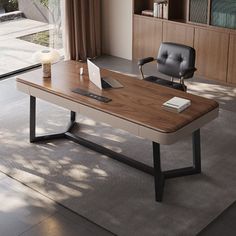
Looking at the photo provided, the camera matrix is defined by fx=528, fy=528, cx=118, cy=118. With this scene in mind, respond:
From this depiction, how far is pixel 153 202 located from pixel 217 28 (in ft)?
10.3

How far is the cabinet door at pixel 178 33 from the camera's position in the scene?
705 cm

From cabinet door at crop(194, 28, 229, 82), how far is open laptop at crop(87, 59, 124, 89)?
2200 millimetres

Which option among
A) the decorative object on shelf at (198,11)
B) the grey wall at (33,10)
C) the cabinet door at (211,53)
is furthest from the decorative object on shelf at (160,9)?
the grey wall at (33,10)

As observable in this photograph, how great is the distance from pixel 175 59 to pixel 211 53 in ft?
4.06

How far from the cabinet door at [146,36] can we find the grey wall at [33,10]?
1.32 meters

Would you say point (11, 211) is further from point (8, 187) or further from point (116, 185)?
point (116, 185)

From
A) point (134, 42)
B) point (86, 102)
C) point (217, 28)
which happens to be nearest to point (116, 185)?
point (86, 102)

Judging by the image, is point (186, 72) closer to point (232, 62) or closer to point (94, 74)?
point (94, 74)

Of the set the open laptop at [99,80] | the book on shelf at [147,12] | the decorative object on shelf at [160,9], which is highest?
the decorative object on shelf at [160,9]

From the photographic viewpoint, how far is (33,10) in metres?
7.49

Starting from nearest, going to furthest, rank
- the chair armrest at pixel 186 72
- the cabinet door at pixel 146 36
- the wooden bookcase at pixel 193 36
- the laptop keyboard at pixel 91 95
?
1. the laptop keyboard at pixel 91 95
2. the chair armrest at pixel 186 72
3. the wooden bookcase at pixel 193 36
4. the cabinet door at pixel 146 36

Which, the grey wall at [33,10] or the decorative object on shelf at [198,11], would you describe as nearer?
the decorative object on shelf at [198,11]

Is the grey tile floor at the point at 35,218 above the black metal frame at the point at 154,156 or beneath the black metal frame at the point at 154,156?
beneath

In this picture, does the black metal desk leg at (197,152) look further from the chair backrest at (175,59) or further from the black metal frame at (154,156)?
the chair backrest at (175,59)
